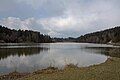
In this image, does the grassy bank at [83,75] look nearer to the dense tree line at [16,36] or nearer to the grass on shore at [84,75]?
the grass on shore at [84,75]

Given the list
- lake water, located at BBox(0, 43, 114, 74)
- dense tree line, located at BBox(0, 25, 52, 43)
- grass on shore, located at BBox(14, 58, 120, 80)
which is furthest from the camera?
dense tree line, located at BBox(0, 25, 52, 43)

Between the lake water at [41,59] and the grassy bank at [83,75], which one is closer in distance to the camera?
the grassy bank at [83,75]

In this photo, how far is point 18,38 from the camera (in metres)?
158

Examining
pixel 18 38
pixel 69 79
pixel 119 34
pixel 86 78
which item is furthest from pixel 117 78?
pixel 18 38

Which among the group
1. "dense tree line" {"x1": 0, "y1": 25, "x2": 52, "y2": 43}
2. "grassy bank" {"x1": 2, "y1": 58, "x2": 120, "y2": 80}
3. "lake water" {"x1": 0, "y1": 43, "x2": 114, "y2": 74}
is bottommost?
"lake water" {"x1": 0, "y1": 43, "x2": 114, "y2": 74}

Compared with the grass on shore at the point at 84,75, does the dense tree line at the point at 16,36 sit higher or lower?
higher

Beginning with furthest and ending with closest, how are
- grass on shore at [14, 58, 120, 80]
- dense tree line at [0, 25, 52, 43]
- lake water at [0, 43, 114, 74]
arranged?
dense tree line at [0, 25, 52, 43], lake water at [0, 43, 114, 74], grass on shore at [14, 58, 120, 80]

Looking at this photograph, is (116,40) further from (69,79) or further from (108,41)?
(69,79)

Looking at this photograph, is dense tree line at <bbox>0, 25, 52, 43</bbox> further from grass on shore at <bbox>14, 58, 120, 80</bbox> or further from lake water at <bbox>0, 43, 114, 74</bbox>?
grass on shore at <bbox>14, 58, 120, 80</bbox>

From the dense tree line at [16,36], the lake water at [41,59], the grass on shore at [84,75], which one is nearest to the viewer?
the grass on shore at [84,75]

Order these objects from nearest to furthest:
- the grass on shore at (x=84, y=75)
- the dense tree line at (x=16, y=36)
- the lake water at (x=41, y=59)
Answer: the grass on shore at (x=84, y=75) → the lake water at (x=41, y=59) → the dense tree line at (x=16, y=36)

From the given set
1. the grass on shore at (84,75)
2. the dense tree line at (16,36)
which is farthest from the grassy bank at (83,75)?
the dense tree line at (16,36)

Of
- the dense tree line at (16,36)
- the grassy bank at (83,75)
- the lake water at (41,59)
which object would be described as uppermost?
the dense tree line at (16,36)

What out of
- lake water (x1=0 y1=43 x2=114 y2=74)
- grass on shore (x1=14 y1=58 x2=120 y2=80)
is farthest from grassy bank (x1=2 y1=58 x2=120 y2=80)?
lake water (x1=0 y1=43 x2=114 y2=74)
